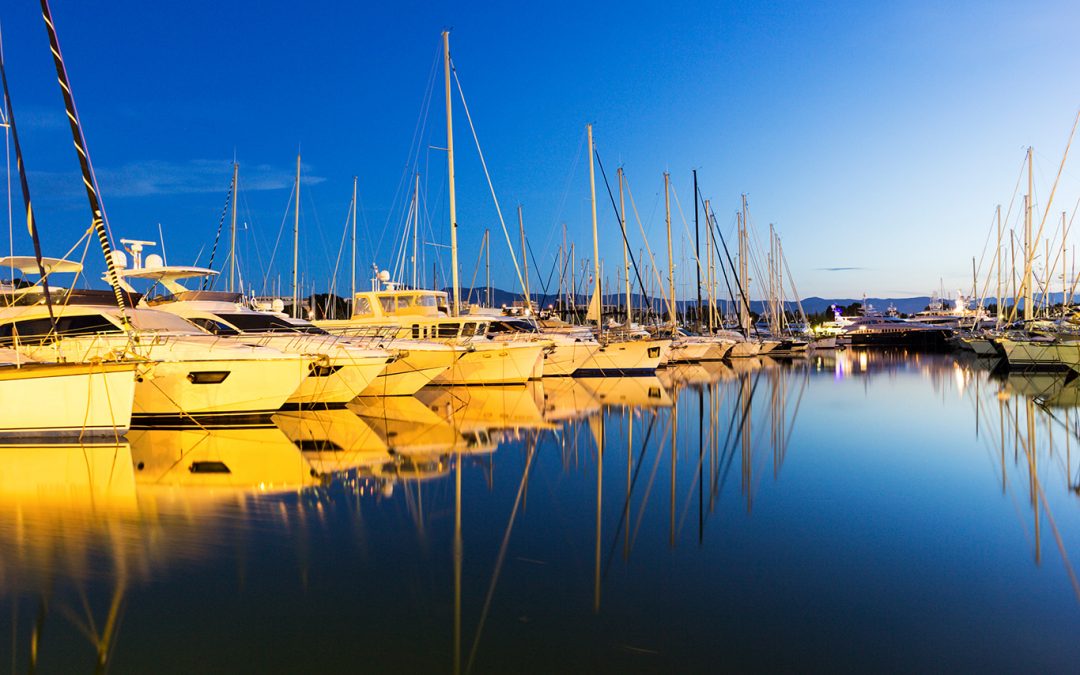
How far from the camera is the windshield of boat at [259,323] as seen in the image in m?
21.3

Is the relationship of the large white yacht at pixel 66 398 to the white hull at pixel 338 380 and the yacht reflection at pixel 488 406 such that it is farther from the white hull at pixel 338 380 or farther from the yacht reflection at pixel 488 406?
the yacht reflection at pixel 488 406

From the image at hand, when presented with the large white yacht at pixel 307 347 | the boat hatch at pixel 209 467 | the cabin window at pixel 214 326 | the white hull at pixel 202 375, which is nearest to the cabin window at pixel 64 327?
the white hull at pixel 202 375

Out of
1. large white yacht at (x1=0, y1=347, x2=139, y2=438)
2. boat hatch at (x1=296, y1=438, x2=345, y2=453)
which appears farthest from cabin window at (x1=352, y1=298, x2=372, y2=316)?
large white yacht at (x1=0, y1=347, x2=139, y2=438)

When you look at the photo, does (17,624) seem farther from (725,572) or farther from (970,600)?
(970,600)

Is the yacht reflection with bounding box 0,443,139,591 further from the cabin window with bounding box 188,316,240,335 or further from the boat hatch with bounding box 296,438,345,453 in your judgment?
the cabin window with bounding box 188,316,240,335

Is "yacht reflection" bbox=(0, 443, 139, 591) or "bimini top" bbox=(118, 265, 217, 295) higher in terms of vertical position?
"bimini top" bbox=(118, 265, 217, 295)

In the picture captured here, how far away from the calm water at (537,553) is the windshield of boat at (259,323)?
18.3ft

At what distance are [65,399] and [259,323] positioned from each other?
8028 millimetres

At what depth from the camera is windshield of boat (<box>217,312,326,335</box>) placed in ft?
69.8

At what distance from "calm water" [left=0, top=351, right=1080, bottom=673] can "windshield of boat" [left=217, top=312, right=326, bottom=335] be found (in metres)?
5.59

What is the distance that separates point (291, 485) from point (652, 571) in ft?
18.3

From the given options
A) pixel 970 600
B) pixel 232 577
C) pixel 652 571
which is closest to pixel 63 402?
pixel 232 577

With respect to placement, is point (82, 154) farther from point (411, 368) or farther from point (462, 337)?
point (462, 337)

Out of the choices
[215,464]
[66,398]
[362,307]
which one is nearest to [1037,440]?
[215,464]
